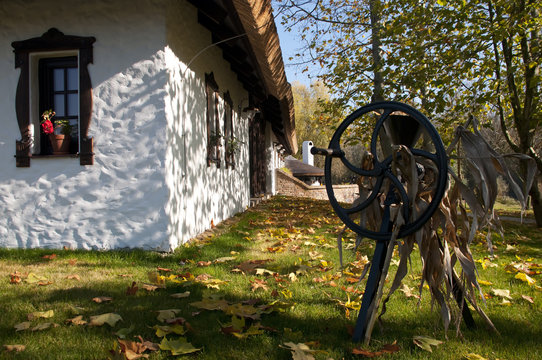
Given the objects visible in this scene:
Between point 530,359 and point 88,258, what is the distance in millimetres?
4297

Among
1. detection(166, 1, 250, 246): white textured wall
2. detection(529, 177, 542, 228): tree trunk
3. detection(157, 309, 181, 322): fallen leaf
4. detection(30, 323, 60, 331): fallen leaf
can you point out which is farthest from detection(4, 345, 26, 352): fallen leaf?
detection(529, 177, 542, 228): tree trunk

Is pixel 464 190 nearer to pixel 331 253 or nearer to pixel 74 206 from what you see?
pixel 331 253

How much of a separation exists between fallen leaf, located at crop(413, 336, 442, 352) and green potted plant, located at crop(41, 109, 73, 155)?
15.6 ft

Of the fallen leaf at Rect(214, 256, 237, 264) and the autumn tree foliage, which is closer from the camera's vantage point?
the fallen leaf at Rect(214, 256, 237, 264)

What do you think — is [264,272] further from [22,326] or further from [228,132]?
[228,132]

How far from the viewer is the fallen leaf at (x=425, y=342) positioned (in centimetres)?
229

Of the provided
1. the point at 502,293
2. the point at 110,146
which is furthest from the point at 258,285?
the point at 110,146

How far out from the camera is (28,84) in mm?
5445

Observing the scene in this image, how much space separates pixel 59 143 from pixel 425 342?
4823 mm

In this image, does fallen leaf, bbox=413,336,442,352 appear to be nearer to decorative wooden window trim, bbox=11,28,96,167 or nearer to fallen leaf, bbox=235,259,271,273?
fallen leaf, bbox=235,259,271,273

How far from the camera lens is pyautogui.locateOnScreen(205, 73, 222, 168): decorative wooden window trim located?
7277 mm

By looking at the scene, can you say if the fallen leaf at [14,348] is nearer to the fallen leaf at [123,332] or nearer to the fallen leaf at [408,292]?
the fallen leaf at [123,332]

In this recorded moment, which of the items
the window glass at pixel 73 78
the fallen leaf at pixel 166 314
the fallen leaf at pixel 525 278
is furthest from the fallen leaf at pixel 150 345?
the window glass at pixel 73 78

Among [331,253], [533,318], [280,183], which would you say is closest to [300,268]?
[331,253]
